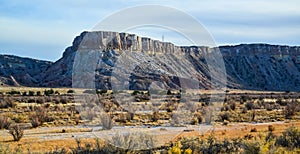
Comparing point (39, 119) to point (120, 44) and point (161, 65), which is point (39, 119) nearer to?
point (161, 65)

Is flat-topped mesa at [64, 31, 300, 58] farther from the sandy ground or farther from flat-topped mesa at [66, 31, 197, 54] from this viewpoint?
the sandy ground

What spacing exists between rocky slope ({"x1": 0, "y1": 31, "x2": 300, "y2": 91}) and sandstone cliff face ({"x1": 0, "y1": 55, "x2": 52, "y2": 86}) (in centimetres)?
64

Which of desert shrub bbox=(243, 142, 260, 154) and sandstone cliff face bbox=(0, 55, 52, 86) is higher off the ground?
sandstone cliff face bbox=(0, 55, 52, 86)

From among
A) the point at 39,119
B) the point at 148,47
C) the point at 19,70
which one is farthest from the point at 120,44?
the point at 39,119

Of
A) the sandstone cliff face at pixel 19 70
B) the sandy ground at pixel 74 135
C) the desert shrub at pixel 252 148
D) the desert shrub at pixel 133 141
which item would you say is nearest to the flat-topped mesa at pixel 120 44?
the sandstone cliff face at pixel 19 70

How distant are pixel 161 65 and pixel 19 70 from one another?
52.8m

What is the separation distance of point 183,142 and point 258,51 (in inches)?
5811

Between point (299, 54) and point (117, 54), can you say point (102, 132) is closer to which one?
point (117, 54)

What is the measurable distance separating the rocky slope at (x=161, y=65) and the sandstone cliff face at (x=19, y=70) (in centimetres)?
64

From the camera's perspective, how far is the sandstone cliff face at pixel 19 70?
134 meters

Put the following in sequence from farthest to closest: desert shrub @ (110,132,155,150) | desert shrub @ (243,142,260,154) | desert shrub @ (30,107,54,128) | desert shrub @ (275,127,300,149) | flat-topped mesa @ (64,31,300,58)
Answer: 1. flat-topped mesa @ (64,31,300,58)
2. desert shrub @ (30,107,54,128)
3. desert shrub @ (275,127,300,149)
4. desert shrub @ (110,132,155,150)
5. desert shrub @ (243,142,260,154)

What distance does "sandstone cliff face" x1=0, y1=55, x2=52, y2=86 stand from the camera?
133500 mm

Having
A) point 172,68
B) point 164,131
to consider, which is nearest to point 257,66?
point 172,68

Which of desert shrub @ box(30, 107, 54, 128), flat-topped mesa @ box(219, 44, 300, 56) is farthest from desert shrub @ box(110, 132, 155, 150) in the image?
flat-topped mesa @ box(219, 44, 300, 56)
